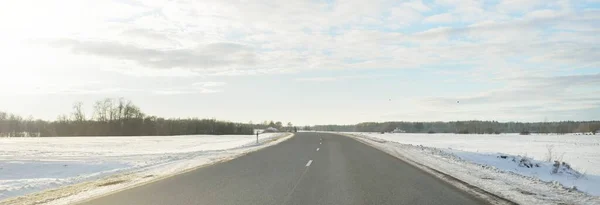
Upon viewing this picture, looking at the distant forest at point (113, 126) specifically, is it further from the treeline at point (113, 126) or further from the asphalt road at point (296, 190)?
the asphalt road at point (296, 190)

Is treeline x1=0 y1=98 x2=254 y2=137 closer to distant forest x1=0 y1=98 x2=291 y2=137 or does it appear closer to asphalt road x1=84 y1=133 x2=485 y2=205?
distant forest x1=0 y1=98 x2=291 y2=137

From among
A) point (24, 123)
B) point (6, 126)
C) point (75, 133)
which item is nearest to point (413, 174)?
point (75, 133)

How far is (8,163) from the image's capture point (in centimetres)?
1948

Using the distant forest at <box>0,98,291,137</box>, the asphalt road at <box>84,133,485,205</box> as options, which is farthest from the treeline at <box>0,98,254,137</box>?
the asphalt road at <box>84,133,485,205</box>

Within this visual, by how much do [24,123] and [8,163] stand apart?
421 ft

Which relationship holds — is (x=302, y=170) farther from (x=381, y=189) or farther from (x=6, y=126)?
(x=6, y=126)

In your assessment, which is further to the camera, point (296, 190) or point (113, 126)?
point (113, 126)

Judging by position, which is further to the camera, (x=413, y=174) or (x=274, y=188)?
(x=413, y=174)

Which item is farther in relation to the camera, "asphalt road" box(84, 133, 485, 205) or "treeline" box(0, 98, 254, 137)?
"treeline" box(0, 98, 254, 137)

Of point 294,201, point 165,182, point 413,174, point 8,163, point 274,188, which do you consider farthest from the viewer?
point 8,163

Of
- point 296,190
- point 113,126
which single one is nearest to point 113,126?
point 113,126

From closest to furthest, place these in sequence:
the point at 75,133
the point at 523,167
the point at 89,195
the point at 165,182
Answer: the point at 89,195, the point at 165,182, the point at 523,167, the point at 75,133

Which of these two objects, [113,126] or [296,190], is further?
[113,126]

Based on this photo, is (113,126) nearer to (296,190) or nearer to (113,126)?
(113,126)
